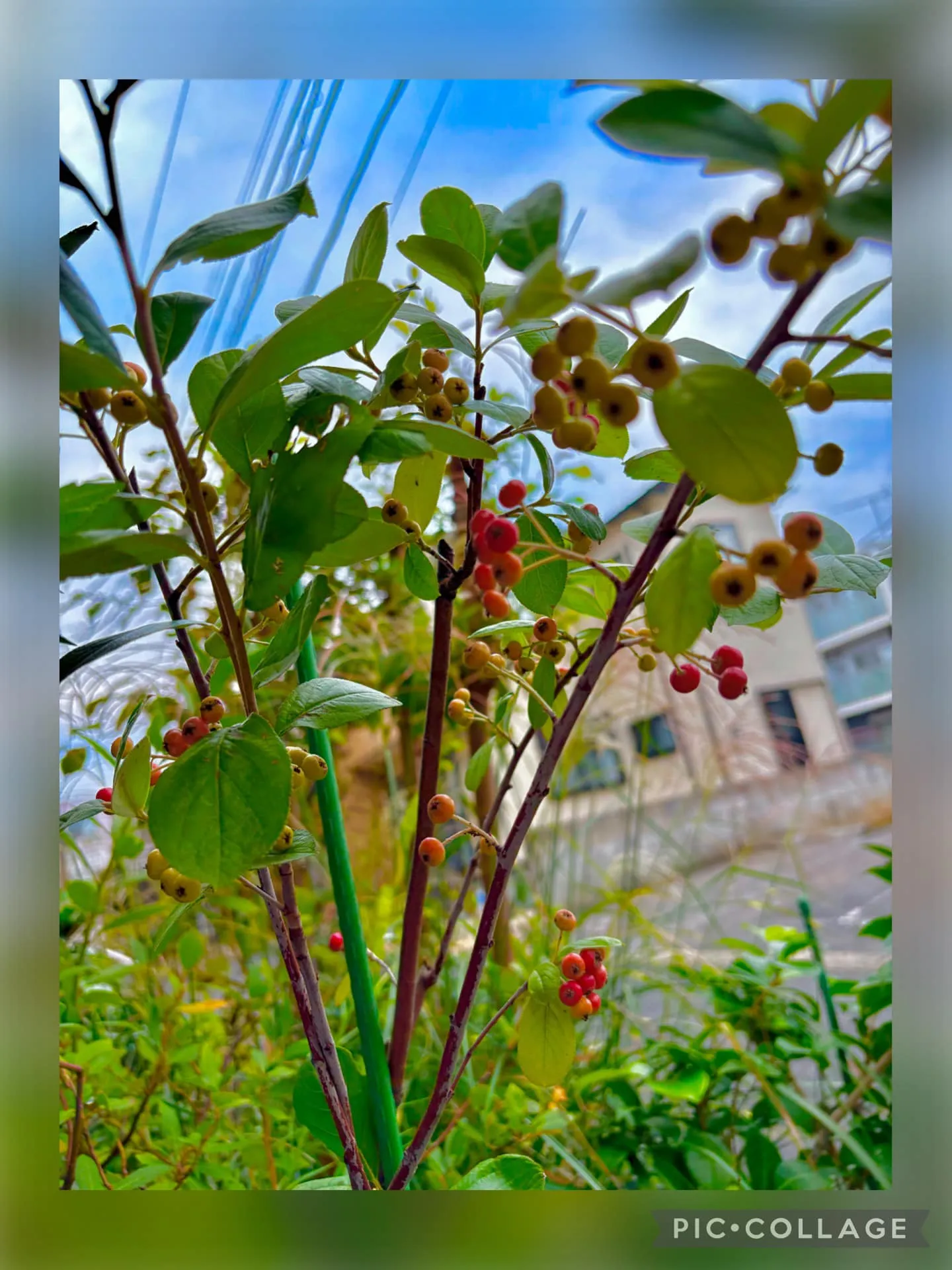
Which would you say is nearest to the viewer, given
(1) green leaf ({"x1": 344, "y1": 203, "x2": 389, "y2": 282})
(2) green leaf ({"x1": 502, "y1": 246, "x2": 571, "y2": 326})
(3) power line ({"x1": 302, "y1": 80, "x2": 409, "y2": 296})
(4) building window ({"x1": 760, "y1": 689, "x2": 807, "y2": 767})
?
(2) green leaf ({"x1": 502, "y1": 246, "x2": 571, "y2": 326})

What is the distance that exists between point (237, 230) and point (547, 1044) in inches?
10.4

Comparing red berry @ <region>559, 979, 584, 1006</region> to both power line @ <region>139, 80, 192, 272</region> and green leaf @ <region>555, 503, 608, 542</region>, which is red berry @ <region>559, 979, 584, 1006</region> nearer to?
green leaf @ <region>555, 503, 608, 542</region>

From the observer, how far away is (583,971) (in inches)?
11.7

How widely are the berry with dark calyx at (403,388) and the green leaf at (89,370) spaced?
79 millimetres

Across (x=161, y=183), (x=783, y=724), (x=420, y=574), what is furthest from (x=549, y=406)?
(x=783, y=724)

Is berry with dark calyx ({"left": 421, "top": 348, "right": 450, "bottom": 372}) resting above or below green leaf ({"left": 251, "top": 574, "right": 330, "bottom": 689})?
above

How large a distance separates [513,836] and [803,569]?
12 centimetres

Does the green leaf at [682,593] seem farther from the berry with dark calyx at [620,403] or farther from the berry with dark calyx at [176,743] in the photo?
the berry with dark calyx at [176,743]

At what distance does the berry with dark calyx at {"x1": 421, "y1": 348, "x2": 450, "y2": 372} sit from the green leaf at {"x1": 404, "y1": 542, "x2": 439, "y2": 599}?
0.06 meters

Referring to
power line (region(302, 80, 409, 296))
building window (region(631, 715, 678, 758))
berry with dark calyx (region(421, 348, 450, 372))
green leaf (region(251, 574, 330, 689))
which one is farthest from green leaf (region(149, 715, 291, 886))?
building window (region(631, 715, 678, 758))

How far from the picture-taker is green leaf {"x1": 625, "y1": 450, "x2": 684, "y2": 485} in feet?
0.94

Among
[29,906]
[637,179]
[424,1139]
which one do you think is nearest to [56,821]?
[29,906]

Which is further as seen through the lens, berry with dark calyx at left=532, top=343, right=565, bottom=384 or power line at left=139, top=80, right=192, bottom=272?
power line at left=139, top=80, right=192, bottom=272

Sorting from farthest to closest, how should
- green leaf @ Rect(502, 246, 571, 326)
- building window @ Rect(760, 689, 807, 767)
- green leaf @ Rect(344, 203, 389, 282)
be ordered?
building window @ Rect(760, 689, 807, 767), green leaf @ Rect(344, 203, 389, 282), green leaf @ Rect(502, 246, 571, 326)
